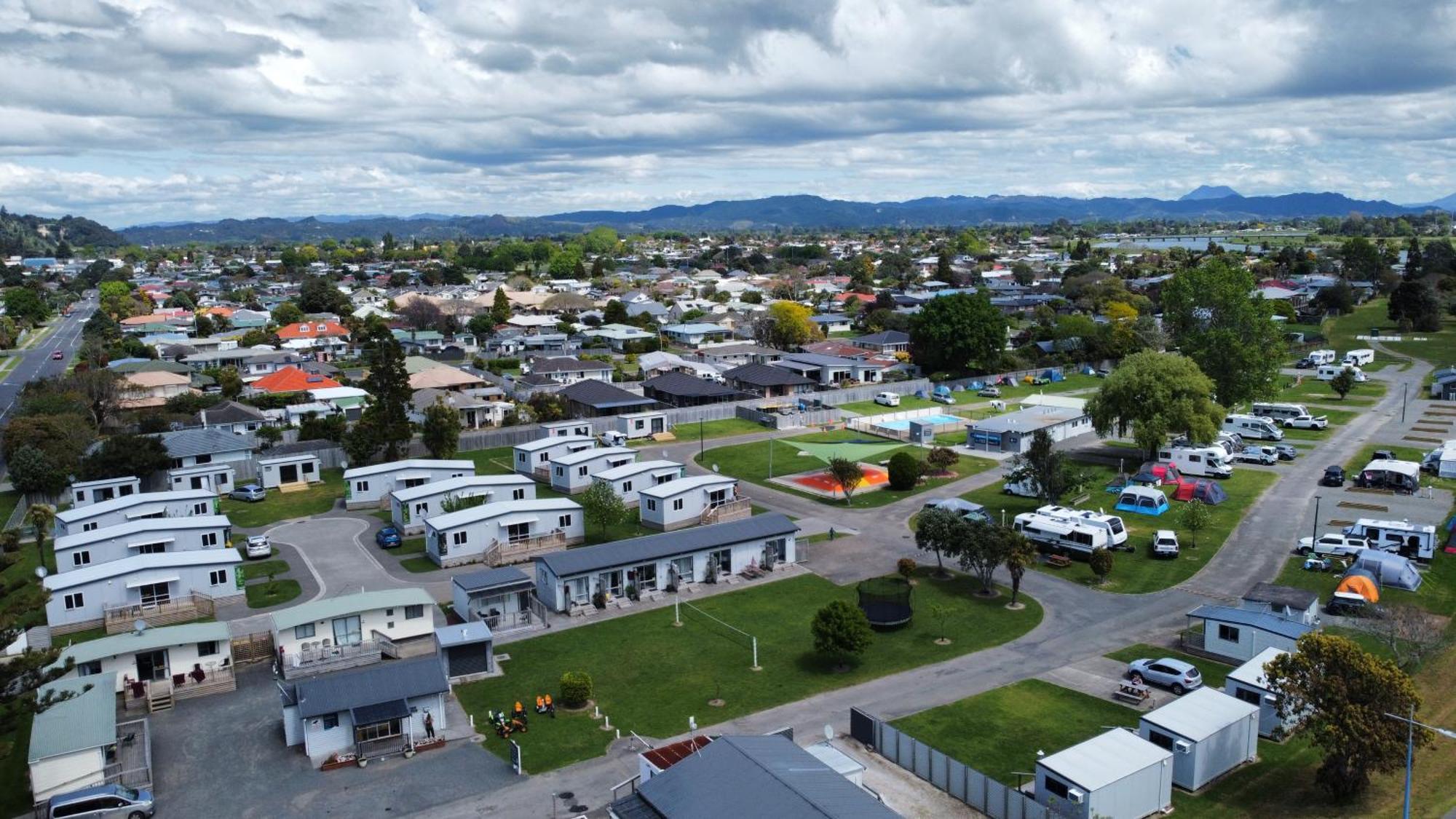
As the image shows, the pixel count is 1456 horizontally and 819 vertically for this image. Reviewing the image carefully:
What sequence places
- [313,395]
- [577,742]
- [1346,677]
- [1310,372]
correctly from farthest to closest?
[1310,372]
[313,395]
[577,742]
[1346,677]

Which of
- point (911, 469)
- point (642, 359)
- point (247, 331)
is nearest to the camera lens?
point (911, 469)

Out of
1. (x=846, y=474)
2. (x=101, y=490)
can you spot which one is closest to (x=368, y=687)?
(x=846, y=474)

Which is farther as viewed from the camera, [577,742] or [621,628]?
[621,628]

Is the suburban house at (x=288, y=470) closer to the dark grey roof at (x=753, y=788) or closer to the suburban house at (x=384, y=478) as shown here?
the suburban house at (x=384, y=478)

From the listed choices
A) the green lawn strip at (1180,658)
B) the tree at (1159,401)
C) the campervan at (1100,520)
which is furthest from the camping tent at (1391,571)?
the tree at (1159,401)

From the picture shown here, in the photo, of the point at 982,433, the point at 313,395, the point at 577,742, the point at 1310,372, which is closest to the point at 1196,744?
the point at 577,742

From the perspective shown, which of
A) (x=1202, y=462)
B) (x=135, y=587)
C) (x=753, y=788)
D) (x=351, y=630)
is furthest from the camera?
(x=1202, y=462)

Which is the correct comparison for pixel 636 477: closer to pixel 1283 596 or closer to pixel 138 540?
pixel 138 540

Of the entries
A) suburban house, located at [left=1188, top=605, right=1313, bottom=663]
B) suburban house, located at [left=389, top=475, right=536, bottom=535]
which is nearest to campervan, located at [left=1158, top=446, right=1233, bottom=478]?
suburban house, located at [left=1188, top=605, right=1313, bottom=663]

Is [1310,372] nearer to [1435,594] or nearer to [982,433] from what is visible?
[982,433]
